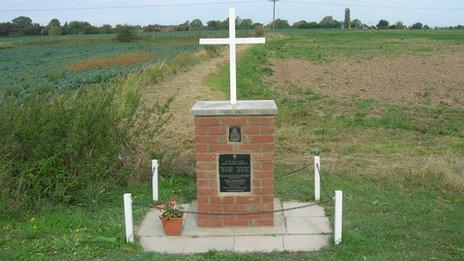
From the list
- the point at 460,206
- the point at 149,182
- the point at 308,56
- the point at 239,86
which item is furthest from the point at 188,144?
the point at 308,56

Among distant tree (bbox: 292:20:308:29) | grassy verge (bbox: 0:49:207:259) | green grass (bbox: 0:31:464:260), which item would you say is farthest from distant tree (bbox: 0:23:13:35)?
grassy verge (bbox: 0:49:207:259)

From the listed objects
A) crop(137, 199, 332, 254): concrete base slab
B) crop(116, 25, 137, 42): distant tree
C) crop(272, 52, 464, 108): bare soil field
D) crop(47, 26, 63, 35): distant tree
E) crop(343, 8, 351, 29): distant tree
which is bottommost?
crop(137, 199, 332, 254): concrete base slab

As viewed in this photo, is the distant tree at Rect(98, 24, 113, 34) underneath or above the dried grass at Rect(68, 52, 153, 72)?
above

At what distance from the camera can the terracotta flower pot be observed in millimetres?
6938

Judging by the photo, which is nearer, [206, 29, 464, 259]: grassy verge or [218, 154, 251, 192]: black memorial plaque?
[206, 29, 464, 259]: grassy verge

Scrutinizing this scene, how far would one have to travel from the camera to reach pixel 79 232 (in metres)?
7.02

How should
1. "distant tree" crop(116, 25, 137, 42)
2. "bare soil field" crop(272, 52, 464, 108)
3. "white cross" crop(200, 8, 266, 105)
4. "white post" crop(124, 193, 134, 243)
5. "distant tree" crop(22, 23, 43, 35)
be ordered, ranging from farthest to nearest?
"distant tree" crop(22, 23, 43, 35) < "distant tree" crop(116, 25, 137, 42) < "bare soil field" crop(272, 52, 464, 108) < "white cross" crop(200, 8, 266, 105) < "white post" crop(124, 193, 134, 243)

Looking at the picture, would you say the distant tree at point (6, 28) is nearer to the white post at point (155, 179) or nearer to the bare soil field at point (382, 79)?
the bare soil field at point (382, 79)

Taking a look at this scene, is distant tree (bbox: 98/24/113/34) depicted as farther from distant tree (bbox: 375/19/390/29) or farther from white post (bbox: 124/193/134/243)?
white post (bbox: 124/193/134/243)

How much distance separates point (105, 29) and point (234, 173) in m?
106

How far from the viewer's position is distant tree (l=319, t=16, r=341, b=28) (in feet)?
492

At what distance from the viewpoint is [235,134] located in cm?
698

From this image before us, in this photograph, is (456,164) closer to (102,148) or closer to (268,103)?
(268,103)

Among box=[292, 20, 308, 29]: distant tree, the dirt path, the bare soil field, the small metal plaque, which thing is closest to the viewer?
the small metal plaque
